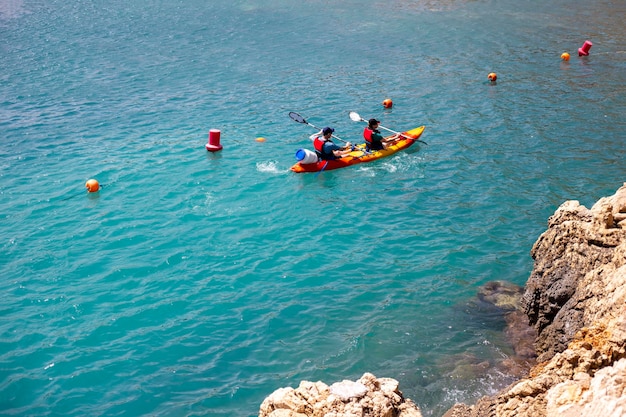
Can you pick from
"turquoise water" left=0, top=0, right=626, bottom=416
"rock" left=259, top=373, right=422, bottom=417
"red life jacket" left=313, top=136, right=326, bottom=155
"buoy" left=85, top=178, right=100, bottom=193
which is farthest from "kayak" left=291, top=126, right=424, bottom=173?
"rock" left=259, top=373, right=422, bottom=417

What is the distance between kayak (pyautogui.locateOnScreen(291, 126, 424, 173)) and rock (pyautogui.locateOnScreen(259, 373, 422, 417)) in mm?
12682

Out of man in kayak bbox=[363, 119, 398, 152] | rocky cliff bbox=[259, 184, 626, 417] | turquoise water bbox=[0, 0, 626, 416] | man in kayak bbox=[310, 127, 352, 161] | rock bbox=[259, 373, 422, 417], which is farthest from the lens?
man in kayak bbox=[363, 119, 398, 152]

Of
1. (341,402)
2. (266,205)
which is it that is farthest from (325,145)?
(341,402)

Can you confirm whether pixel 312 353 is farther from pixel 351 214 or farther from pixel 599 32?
pixel 599 32

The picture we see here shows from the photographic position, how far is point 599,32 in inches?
1379

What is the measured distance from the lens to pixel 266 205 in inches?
723

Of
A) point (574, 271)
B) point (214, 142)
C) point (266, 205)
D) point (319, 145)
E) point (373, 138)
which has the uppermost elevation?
point (574, 271)

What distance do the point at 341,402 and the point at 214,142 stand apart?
15048 millimetres

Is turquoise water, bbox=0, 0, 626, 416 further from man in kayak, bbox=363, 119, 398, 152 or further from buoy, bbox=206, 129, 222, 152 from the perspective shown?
man in kayak, bbox=363, 119, 398, 152

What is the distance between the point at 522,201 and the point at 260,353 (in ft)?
30.8

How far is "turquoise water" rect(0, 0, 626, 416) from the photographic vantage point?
12.2m

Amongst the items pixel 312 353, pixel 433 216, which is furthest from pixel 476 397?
pixel 433 216

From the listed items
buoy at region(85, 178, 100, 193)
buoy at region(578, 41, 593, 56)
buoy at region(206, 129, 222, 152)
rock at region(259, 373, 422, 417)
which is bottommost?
buoy at region(85, 178, 100, 193)

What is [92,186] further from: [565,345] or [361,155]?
[565,345]
